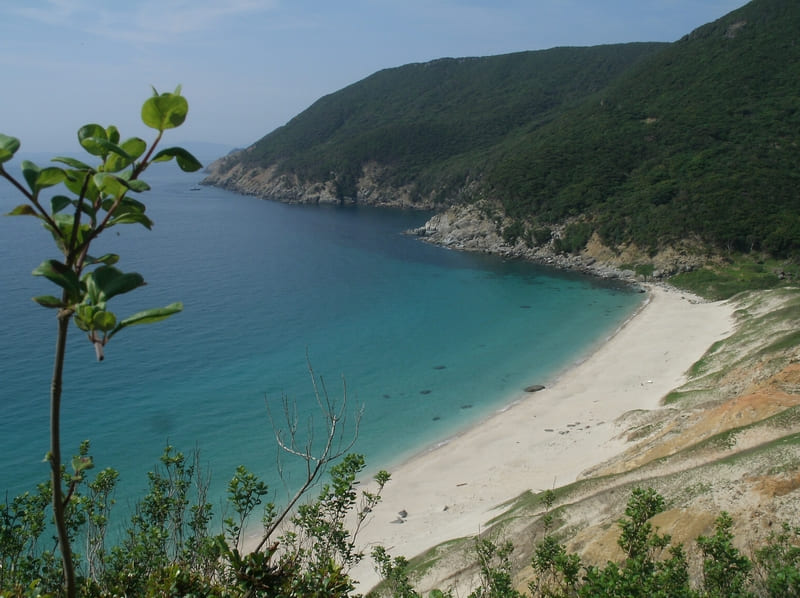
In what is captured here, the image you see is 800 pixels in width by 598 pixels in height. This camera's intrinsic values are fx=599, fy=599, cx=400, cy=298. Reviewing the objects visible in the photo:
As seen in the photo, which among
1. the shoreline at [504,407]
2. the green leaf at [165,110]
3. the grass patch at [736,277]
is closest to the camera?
the green leaf at [165,110]

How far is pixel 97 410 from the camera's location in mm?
31609

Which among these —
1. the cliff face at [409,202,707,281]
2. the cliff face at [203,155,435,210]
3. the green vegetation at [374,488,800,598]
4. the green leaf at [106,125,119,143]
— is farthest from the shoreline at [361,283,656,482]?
the cliff face at [203,155,435,210]

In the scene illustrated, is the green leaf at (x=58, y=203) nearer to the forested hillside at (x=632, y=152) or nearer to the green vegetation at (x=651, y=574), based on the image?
the green vegetation at (x=651, y=574)

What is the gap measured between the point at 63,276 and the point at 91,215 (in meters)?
0.29

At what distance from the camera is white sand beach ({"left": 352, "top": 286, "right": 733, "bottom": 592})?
20.9 meters

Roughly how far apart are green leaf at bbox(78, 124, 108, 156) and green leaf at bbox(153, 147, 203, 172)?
0.64 feet

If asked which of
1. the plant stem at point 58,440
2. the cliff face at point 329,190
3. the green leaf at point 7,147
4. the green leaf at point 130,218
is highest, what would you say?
the cliff face at point 329,190

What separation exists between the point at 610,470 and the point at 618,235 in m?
46.4

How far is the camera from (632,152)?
74.9 metres

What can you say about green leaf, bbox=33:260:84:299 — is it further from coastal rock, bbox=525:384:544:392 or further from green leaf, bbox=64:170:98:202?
coastal rock, bbox=525:384:544:392

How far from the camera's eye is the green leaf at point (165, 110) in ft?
7.29

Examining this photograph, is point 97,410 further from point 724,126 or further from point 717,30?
point 717,30

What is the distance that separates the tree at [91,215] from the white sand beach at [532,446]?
49.8 feet

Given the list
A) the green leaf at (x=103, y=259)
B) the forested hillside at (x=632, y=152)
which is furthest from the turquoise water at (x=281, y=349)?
the forested hillside at (x=632, y=152)
